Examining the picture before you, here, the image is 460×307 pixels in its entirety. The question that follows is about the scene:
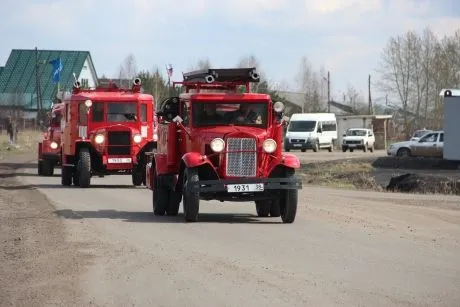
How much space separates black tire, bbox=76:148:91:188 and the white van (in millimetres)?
38179

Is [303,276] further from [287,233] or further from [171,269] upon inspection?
[287,233]

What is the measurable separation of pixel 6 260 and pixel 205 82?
7.13 metres

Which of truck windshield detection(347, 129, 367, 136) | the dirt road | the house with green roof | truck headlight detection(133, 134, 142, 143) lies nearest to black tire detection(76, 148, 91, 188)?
truck headlight detection(133, 134, 142, 143)

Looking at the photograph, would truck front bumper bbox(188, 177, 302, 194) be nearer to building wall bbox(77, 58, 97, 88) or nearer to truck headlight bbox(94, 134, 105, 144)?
truck headlight bbox(94, 134, 105, 144)

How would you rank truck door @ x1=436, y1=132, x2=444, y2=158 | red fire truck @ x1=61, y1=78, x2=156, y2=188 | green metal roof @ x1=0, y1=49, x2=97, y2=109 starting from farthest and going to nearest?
green metal roof @ x1=0, y1=49, x2=97, y2=109 < truck door @ x1=436, y1=132, x2=444, y2=158 < red fire truck @ x1=61, y1=78, x2=156, y2=188

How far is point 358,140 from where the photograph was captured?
69.3 meters

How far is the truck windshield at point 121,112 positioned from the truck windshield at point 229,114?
11.6m

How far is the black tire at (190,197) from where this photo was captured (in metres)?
16.3

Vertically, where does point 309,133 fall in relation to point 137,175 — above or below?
above

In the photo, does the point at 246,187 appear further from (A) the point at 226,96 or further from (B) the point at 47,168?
(B) the point at 47,168

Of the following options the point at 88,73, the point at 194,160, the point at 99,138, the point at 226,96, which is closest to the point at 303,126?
the point at 99,138

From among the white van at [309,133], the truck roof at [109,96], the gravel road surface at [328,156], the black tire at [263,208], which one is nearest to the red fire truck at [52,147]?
the truck roof at [109,96]

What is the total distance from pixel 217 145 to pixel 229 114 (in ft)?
3.82

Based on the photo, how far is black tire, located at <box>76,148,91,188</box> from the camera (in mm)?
27797
